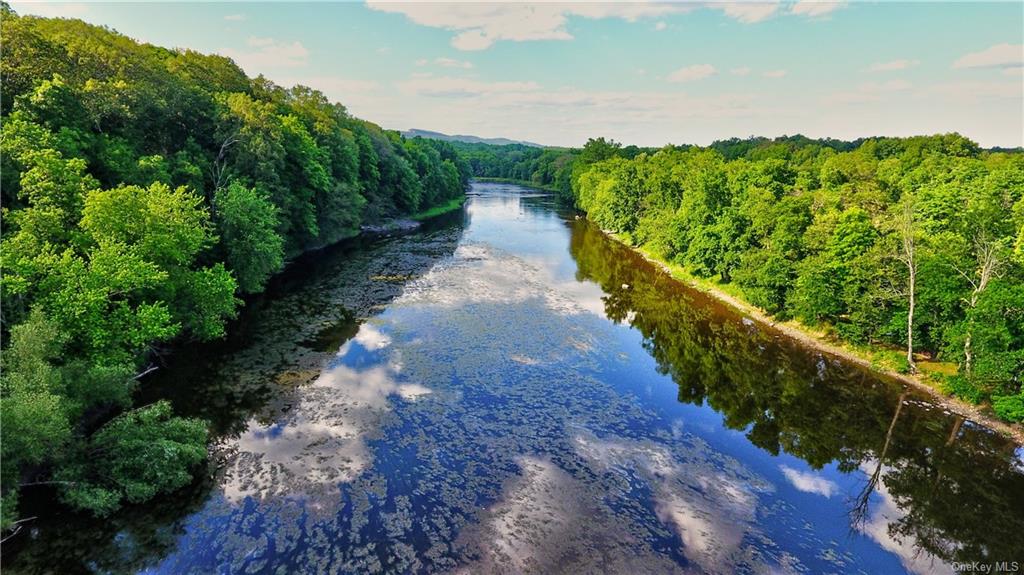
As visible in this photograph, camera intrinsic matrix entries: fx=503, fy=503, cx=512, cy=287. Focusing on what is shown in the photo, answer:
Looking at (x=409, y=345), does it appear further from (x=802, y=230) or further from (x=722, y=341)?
(x=802, y=230)

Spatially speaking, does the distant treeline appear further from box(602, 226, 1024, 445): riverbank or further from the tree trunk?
box(602, 226, 1024, 445): riverbank

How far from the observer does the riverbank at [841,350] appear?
1035 inches

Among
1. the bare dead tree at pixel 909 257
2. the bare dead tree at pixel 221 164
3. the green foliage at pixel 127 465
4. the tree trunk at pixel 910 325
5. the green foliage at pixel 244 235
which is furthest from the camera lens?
the bare dead tree at pixel 221 164

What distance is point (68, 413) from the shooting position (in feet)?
58.5

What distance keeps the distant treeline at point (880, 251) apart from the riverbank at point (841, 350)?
2.11ft

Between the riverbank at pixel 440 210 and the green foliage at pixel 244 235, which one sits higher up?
the green foliage at pixel 244 235

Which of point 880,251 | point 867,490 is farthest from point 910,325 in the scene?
point 867,490

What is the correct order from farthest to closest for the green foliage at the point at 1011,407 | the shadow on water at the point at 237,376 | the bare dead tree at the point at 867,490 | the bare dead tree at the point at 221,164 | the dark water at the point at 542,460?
1. the bare dead tree at the point at 221,164
2. the green foliage at the point at 1011,407
3. the bare dead tree at the point at 867,490
4. the dark water at the point at 542,460
5. the shadow on water at the point at 237,376

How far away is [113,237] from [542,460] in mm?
22824

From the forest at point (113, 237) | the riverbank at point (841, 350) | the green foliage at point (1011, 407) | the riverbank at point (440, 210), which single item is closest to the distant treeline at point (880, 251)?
the green foliage at point (1011, 407)

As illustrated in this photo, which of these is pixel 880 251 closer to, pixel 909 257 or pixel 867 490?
pixel 909 257

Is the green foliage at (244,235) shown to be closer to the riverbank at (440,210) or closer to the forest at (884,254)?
the forest at (884,254)

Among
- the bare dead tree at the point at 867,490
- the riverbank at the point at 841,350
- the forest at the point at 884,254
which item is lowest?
the bare dead tree at the point at 867,490

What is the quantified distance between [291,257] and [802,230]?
4965 centimetres
